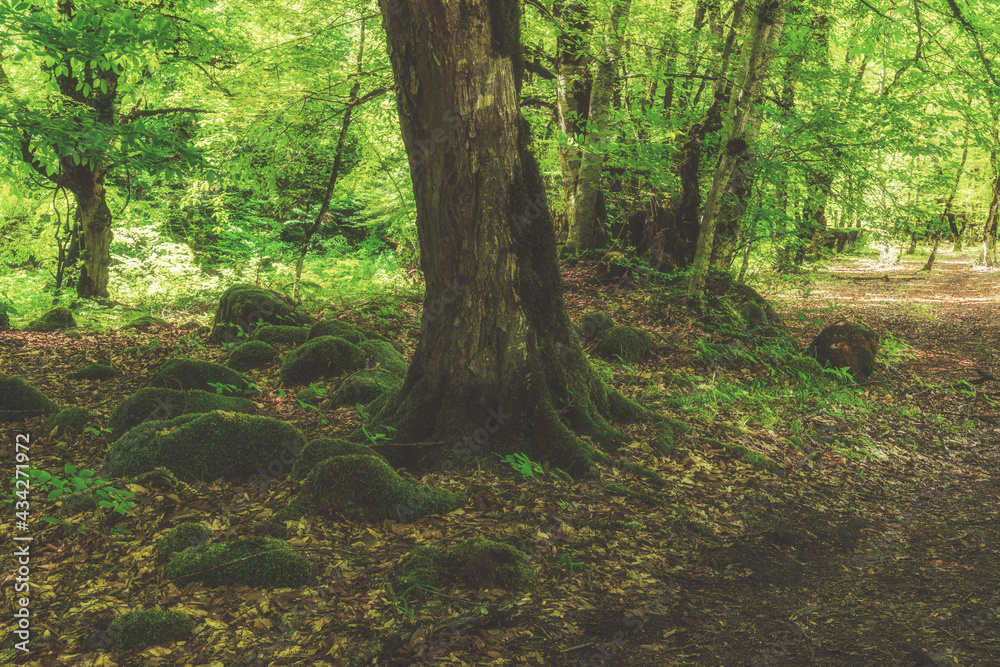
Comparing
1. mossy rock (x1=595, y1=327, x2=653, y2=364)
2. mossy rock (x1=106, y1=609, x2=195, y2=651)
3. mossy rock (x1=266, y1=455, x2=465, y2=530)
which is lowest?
mossy rock (x1=106, y1=609, x2=195, y2=651)

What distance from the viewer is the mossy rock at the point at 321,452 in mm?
4770

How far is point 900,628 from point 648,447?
248 centimetres

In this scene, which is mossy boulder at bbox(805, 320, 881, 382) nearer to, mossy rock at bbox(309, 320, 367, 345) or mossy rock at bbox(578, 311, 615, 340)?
mossy rock at bbox(578, 311, 615, 340)

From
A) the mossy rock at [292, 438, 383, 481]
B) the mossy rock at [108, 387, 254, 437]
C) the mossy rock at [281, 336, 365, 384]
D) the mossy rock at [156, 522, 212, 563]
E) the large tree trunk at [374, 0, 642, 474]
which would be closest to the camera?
the mossy rock at [156, 522, 212, 563]

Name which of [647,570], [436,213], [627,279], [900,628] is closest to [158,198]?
[627,279]

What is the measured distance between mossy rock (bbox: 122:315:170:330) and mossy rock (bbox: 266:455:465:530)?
23.0 ft

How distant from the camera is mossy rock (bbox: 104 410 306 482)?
480 cm

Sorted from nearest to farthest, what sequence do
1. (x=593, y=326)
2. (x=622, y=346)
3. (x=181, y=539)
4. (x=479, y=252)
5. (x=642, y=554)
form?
(x=181, y=539), (x=642, y=554), (x=479, y=252), (x=622, y=346), (x=593, y=326)

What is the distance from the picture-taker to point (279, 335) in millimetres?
8625

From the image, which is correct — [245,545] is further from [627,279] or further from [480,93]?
[627,279]

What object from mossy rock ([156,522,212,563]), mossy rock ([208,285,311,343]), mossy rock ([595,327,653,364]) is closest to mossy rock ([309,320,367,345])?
mossy rock ([208,285,311,343])

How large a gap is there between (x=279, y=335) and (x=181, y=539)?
509 centimetres

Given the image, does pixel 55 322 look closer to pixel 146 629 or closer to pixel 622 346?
pixel 146 629

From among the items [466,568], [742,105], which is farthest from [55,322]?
[742,105]
